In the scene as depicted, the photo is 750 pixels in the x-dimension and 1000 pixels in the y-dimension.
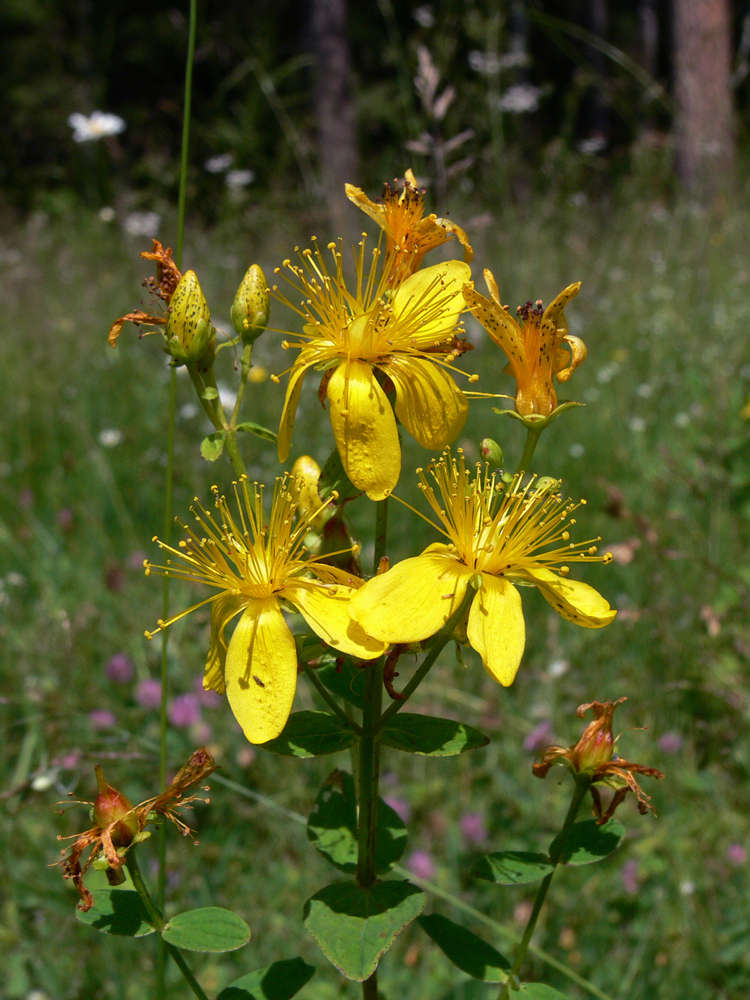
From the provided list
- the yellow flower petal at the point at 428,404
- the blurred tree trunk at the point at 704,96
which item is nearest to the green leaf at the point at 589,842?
the yellow flower petal at the point at 428,404

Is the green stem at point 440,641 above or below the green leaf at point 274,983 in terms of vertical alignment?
above

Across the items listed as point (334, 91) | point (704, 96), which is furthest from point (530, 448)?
point (334, 91)

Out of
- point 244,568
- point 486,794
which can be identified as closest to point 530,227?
point 486,794

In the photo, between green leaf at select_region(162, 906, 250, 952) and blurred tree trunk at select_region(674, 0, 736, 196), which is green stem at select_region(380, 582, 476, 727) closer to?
green leaf at select_region(162, 906, 250, 952)

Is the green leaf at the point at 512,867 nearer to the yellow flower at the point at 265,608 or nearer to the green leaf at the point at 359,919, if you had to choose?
the green leaf at the point at 359,919

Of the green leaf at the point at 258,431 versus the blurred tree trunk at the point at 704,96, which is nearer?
the green leaf at the point at 258,431

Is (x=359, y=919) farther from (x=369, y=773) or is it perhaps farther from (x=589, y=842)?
(x=589, y=842)
